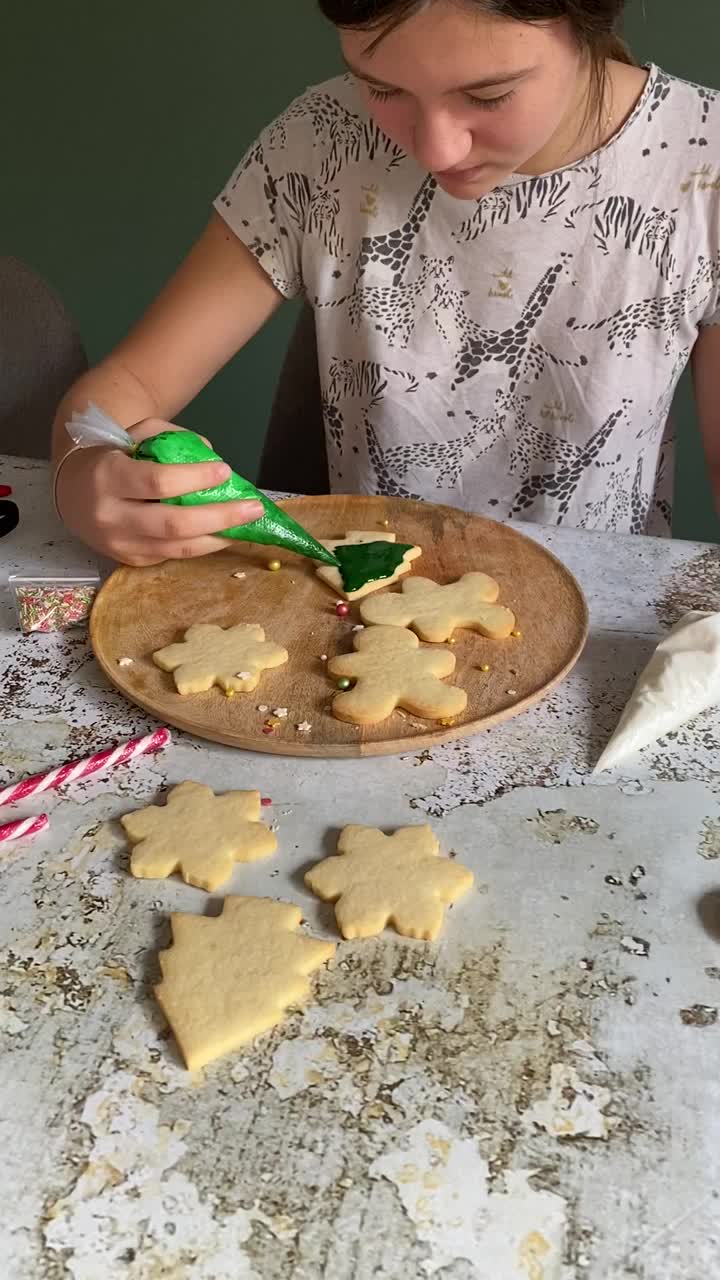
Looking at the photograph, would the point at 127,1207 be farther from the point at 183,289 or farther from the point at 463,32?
the point at 183,289

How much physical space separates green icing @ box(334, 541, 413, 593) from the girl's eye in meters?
0.42

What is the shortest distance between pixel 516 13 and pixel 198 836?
72cm

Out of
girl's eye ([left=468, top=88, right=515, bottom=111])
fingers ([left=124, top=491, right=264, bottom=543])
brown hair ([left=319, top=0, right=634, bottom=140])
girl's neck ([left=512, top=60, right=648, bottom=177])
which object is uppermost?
brown hair ([left=319, top=0, right=634, bottom=140])

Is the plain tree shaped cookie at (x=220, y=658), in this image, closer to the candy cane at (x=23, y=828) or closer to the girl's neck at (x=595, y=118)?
the candy cane at (x=23, y=828)

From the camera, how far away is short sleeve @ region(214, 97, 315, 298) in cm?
A: 129

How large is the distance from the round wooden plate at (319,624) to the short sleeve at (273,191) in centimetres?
37

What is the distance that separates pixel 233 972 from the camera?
0.65m

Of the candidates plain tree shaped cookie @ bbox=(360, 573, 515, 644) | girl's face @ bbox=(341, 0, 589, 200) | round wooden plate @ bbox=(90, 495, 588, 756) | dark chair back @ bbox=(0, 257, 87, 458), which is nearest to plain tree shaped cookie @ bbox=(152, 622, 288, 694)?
round wooden plate @ bbox=(90, 495, 588, 756)

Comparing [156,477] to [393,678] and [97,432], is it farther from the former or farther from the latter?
[393,678]

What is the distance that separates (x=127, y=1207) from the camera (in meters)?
0.54

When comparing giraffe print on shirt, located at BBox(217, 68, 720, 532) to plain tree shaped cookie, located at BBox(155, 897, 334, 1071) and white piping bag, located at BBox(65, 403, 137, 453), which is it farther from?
plain tree shaped cookie, located at BBox(155, 897, 334, 1071)

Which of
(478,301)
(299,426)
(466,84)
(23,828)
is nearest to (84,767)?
(23,828)

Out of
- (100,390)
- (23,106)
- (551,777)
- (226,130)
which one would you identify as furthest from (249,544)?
(23,106)

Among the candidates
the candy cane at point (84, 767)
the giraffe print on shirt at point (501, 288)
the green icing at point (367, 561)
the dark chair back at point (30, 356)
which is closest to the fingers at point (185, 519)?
the green icing at point (367, 561)
